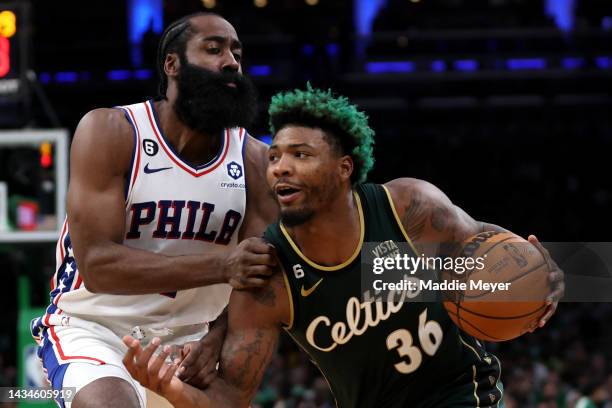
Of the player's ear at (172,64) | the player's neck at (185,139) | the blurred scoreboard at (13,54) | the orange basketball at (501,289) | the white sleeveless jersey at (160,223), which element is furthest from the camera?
the blurred scoreboard at (13,54)

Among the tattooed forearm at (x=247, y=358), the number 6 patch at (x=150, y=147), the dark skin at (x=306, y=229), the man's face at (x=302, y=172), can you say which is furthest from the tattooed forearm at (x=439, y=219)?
the number 6 patch at (x=150, y=147)

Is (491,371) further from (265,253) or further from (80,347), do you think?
(80,347)

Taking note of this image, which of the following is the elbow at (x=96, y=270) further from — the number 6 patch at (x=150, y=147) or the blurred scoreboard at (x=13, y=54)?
the blurred scoreboard at (x=13, y=54)

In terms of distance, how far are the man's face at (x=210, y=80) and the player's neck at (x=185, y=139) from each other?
37mm

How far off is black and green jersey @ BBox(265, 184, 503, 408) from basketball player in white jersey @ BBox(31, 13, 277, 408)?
0.64 ft

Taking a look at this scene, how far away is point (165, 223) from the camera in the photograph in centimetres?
422

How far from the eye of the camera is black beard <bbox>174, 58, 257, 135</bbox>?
4.28 metres

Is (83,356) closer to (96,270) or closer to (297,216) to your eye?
(96,270)

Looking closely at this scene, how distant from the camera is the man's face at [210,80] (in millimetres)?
4289

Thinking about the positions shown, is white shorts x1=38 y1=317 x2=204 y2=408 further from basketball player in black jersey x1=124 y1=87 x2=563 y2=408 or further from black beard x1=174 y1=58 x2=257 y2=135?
black beard x1=174 y1=58 x2=257 y2=135

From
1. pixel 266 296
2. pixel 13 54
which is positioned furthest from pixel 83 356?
pixel 13 54

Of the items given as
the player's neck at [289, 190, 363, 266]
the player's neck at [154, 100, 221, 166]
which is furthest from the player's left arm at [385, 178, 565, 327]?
the player's neck at [154, 100, 221, 166]

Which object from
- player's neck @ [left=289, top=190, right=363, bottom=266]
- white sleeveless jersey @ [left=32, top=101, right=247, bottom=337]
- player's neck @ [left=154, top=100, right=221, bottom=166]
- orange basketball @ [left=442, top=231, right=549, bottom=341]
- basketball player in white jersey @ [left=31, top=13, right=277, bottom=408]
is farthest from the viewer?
player's neck @ [left=154, top=100, right=221, bottom=166]

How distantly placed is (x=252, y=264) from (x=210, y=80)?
0.96 meters
